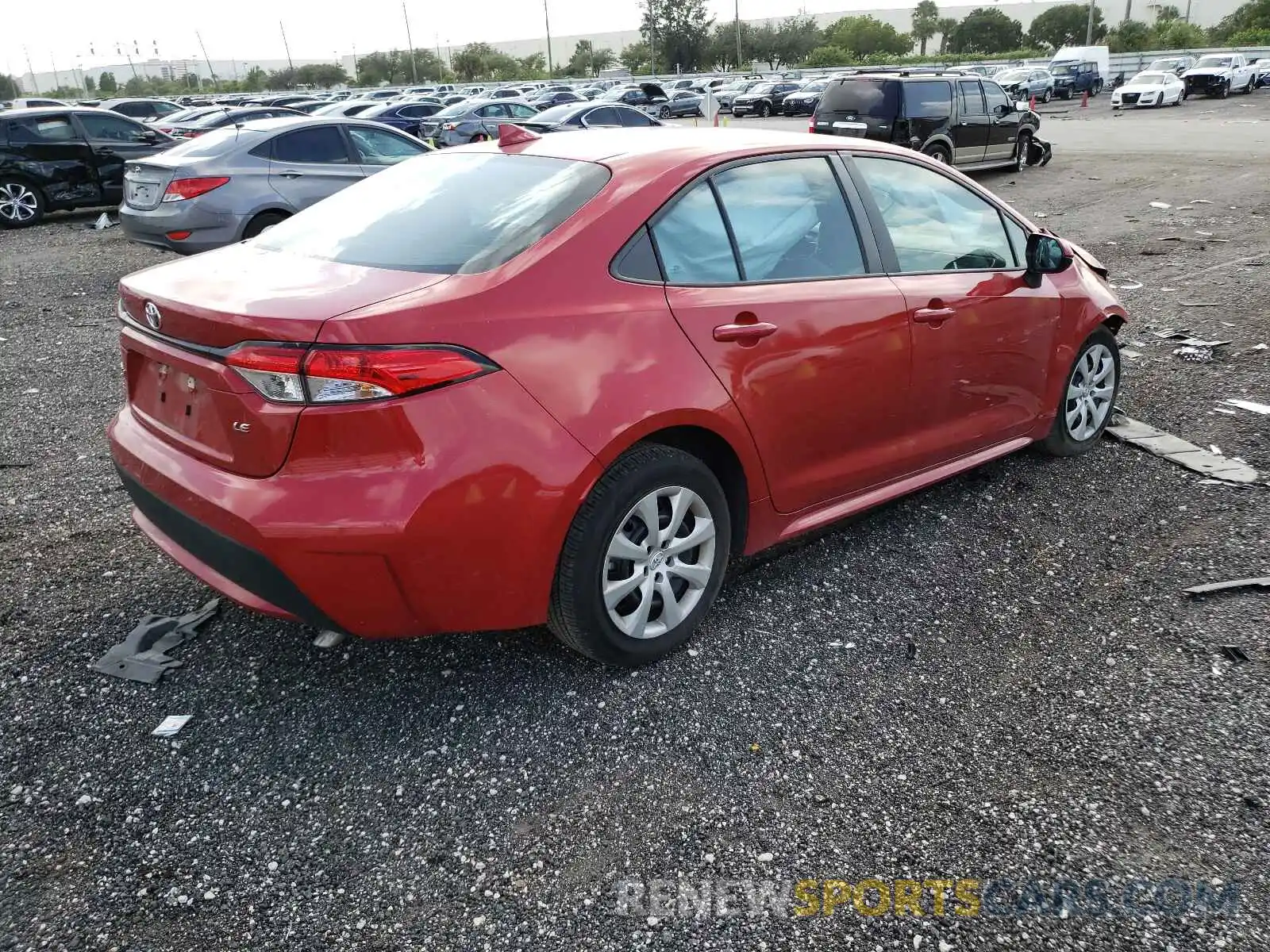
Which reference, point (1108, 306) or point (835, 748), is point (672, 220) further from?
point (1108, 306)

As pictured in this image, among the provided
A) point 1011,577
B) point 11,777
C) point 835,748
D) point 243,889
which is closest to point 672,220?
point 835,748

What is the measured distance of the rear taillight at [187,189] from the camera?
31.0 ft

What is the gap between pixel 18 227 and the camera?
1430 centimetres

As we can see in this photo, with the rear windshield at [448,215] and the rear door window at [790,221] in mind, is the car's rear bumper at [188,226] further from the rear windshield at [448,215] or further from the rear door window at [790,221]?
the rear door window at [790,221]

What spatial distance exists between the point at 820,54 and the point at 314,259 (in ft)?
303

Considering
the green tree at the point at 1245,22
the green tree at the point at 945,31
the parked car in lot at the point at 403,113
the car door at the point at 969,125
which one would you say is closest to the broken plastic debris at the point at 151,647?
the car door at the point at 969,125

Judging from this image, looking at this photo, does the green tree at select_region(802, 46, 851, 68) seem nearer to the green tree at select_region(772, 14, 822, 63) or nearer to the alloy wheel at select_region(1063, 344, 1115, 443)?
the green tree at select_region(772, 14, 822, 63)

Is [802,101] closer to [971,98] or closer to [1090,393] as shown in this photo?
[971,98]

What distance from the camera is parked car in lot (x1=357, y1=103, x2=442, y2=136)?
25.3 metres

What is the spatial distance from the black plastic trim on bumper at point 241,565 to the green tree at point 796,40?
99920mm

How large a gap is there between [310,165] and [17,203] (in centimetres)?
675

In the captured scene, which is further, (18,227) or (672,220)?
(18,227)

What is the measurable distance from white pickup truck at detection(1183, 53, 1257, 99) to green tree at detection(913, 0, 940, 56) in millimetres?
62492

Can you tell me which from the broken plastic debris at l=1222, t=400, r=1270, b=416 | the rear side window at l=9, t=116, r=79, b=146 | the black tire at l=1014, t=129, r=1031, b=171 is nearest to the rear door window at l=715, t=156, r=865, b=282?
the broken plastic debris at l=1222, t=400, r=1270, b=416
